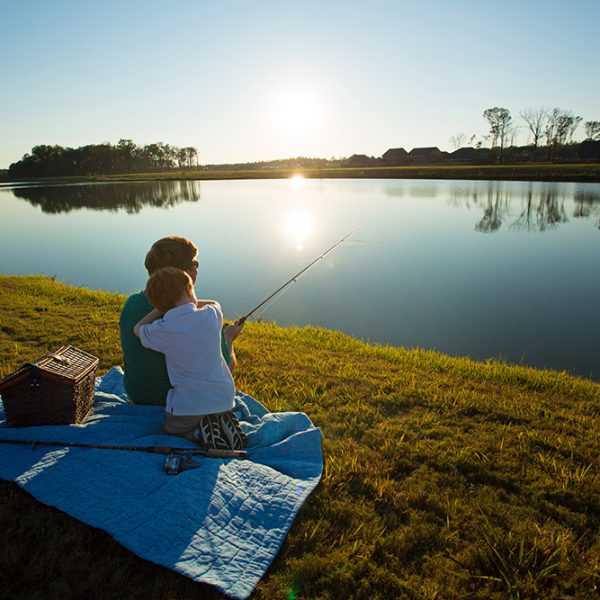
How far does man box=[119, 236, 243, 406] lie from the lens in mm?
2904

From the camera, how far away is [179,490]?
2.38m

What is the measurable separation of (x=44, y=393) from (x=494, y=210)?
21.8 metres

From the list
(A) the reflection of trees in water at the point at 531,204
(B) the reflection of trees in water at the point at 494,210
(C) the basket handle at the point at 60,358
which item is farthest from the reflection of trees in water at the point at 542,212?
(C) the basket handle at the point at 60,358

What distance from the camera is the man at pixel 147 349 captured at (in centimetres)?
290

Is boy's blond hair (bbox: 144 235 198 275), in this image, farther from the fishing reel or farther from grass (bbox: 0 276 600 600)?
grass (bbox: 0 276 600 600)

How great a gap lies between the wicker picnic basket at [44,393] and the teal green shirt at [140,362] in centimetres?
33

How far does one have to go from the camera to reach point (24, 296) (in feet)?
25.7

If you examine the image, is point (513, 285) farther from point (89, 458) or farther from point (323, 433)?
point (89, 458)

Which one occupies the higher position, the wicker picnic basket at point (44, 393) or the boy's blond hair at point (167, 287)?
Answer: the boy's blond hair at point (167, 287)

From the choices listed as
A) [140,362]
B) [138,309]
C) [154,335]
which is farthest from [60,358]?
[154,335]

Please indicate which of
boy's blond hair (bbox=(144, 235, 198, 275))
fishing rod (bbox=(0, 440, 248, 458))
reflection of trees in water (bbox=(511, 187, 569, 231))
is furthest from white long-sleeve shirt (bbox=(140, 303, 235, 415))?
reflection of trees in water (bbox=(511, 187, 569, 231))

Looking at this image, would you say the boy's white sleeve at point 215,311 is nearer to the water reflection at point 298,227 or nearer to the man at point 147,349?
the man at point 147,349

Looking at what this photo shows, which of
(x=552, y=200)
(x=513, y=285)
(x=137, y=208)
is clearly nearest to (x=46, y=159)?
(x=137, y=208)

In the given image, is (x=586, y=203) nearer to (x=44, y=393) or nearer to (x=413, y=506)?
(x=413, y=506)
